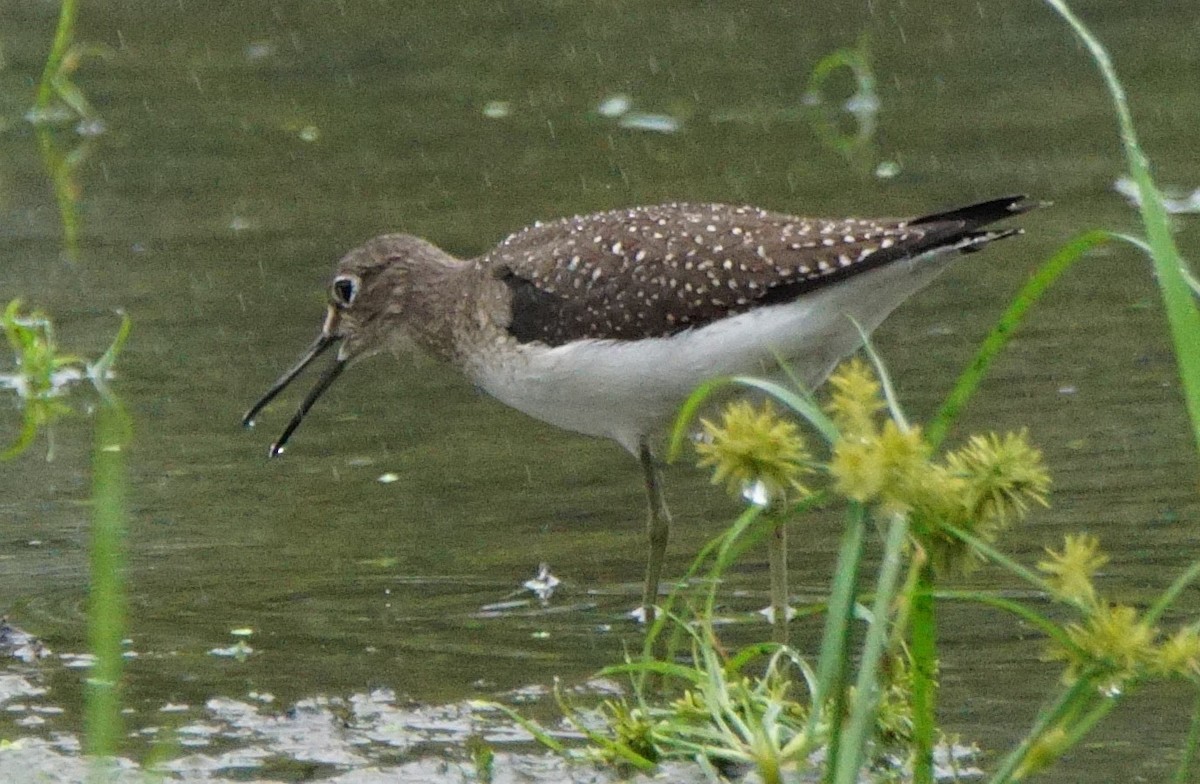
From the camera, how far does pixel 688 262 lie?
19.9ft

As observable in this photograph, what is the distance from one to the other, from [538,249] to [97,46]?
737 centimetres

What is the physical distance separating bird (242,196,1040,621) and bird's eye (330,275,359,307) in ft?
1.94

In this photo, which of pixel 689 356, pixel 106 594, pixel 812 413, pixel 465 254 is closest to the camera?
pixel 106 594

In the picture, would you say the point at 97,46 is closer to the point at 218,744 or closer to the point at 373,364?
the point at 373,364

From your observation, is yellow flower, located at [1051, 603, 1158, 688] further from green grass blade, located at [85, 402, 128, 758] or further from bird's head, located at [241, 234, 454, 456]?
bird's head, located at [241, 234, 454, 456]

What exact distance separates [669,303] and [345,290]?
1.36 meters

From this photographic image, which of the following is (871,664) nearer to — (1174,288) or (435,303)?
(1174,288)

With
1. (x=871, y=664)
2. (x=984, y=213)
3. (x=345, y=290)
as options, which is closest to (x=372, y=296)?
(x=345, y=290)

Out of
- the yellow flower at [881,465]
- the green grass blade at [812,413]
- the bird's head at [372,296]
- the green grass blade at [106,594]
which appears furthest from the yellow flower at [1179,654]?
the bird's head at [372,296]

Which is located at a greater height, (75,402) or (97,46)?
(97,46)

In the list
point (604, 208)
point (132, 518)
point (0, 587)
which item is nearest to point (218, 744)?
point (0, 587)

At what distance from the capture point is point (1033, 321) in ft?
27.0

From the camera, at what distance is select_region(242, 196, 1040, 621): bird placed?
5.91 meters

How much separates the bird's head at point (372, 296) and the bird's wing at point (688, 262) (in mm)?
573
